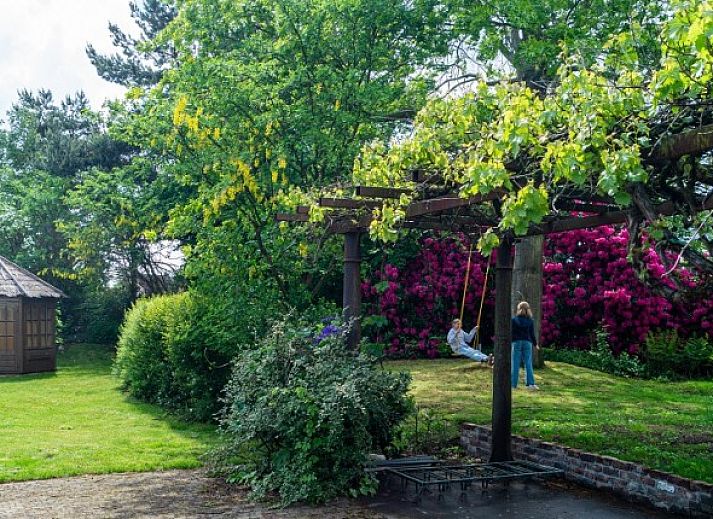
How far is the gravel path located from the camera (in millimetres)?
7129

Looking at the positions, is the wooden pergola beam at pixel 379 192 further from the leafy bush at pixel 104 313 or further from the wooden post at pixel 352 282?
the leafy bush at pixel 104 313

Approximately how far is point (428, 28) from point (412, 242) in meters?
5.65

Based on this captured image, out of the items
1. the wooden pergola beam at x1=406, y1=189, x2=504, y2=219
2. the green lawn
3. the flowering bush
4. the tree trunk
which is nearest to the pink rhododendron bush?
the flowering bush

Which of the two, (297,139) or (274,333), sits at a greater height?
(297,139)

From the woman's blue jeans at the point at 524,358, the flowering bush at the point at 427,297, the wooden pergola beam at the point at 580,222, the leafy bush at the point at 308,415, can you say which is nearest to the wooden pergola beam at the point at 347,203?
the leafy bush at the point at 308,415

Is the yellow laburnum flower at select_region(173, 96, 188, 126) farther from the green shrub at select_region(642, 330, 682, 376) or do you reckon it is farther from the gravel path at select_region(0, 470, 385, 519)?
the green shrub at select_region(642, 330, 682, 376)

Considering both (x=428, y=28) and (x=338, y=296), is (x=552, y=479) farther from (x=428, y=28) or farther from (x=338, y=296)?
(x=338, y=296)

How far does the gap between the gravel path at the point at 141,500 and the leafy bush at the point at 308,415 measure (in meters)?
0.29

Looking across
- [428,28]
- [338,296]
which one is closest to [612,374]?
[338,296]

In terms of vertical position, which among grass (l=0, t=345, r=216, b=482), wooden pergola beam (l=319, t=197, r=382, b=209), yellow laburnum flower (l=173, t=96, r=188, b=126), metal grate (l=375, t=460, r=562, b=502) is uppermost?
yellow laburnum flower (l=173, t=96, r=188, b=126)

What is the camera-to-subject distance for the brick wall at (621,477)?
676 centimetres

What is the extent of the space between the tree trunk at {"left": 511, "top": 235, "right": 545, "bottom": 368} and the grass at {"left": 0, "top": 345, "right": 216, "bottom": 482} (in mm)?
6637

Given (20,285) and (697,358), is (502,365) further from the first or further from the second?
(20,285)

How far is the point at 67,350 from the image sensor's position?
26.7 metres
